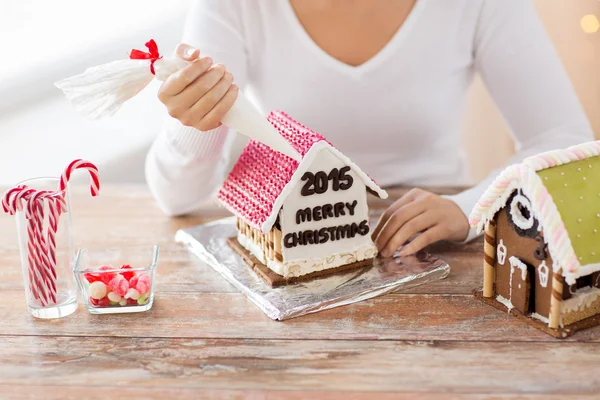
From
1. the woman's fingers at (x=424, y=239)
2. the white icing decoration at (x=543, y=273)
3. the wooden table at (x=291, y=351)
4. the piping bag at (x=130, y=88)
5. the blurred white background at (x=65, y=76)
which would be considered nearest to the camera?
the wooden table at (x=291, y=351)

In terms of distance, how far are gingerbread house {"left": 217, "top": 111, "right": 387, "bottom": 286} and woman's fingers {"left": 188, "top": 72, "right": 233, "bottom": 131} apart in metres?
0.13

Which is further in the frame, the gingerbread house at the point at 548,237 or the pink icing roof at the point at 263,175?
the pink icing roof at the point at 263,175

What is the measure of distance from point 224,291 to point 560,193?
539 mm

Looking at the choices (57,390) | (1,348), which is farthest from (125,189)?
(57,390)

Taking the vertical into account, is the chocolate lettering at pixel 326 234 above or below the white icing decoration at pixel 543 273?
above

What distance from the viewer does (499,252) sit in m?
1.08

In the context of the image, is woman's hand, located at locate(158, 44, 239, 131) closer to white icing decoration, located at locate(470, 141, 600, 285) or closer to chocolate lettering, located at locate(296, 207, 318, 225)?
chocolate lettering, located at locate(296, 207, 318, 225)

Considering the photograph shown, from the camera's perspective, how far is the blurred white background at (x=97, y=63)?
81.9 inches

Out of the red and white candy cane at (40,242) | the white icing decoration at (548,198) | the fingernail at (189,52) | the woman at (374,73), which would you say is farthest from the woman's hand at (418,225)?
the red and white candy cane at (40,242)

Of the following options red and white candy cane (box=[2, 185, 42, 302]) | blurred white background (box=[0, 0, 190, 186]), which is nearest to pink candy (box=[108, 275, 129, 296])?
red and white candy cane (box=[2, 185, 42, 302])

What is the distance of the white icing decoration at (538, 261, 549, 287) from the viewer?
3.27 ft

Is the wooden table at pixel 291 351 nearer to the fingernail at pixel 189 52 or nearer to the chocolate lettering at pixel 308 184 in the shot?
the chocolate lettering at pixel 308 184

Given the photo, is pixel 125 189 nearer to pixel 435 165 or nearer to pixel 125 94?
pixel 125 94

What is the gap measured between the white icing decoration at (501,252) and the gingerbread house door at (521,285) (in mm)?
19
